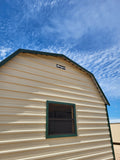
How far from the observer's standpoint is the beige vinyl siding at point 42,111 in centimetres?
339

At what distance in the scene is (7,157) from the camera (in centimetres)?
310

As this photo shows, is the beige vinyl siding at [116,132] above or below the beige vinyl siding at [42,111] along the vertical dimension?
below

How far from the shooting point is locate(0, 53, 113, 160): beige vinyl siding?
3.39 meters

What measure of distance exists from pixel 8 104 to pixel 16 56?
68.2 inches

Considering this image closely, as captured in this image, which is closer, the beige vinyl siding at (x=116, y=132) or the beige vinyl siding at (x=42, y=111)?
the beige vinyl siding at (x=42, y=111)

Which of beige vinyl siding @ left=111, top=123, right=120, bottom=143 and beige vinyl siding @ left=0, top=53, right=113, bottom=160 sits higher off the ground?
beige vinyl siding @ left=0, top=53, right=113, bottom=160

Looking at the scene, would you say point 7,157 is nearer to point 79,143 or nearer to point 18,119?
point 18,119

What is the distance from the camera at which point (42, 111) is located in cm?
406

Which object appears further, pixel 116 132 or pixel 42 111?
pixel 116 132

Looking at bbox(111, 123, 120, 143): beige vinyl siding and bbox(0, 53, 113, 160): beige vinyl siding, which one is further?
bbox(111, 123, 120, 143): beige vinyl siding

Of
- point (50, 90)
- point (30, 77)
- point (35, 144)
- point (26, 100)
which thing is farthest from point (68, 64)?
point (35, 144)

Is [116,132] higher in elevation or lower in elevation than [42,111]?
lower

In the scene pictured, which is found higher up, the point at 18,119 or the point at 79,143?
the point at 18,119

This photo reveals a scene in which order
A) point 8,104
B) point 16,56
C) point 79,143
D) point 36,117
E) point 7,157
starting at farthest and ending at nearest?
point 79,143 → point 16,56 → point 36,117 → point 8,104 → point 7,157
